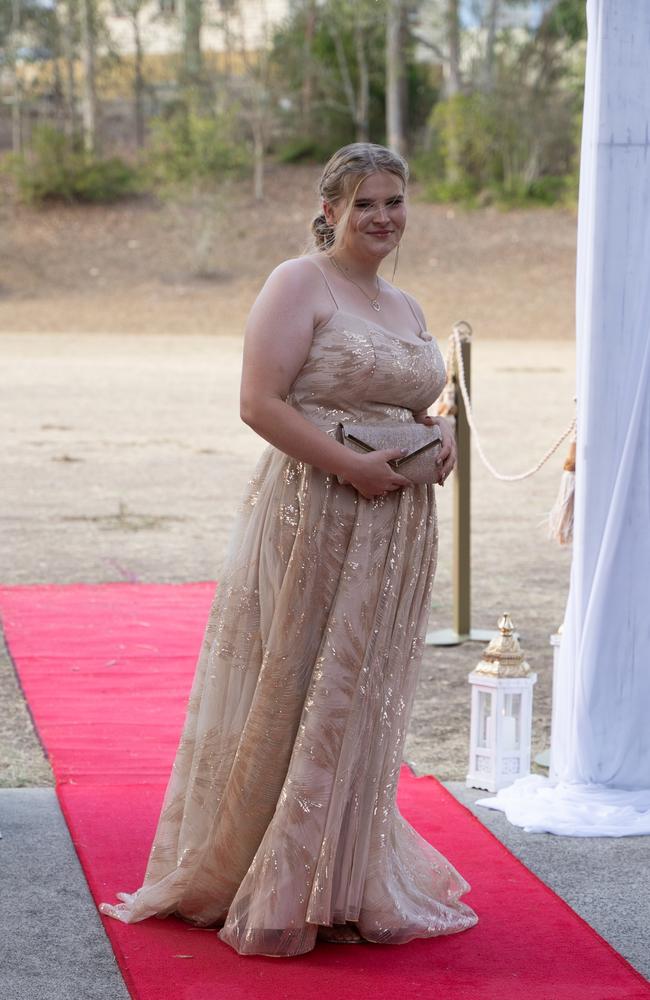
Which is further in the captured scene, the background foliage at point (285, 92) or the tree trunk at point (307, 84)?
the tree trunk at point (307, 84)

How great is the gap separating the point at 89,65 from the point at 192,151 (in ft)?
24.9

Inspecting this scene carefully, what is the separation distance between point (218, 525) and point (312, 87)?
3421 cm

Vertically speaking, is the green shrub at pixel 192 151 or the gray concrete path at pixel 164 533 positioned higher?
the green shrub at pixel 192 151

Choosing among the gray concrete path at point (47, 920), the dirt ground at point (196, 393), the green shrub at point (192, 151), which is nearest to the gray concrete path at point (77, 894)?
the gray concrete path at point (47, 920)

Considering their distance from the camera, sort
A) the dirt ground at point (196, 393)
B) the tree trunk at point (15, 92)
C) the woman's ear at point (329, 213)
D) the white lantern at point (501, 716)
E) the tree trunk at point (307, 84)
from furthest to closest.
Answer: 1. the tree trunk at point (15, 92)
2. the tree trunk at point (307, 84)
3. the dirt ground at point (196, 393)
4. the white lantern at point (501, 716)
5. the woman's ear at point (329, 213)

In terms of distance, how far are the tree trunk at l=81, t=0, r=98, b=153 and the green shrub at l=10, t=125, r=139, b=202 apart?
234cm

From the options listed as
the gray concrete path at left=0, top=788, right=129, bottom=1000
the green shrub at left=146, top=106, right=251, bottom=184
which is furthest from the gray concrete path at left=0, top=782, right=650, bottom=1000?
the green shrub at left=146, top=106, right=251, bottom=184

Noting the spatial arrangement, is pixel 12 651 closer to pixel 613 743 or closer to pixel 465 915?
pixel 613 743

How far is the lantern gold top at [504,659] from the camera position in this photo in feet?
16.5

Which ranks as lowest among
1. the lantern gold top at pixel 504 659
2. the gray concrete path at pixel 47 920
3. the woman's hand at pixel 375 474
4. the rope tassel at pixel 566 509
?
the gray concrete path at pixel 47 920

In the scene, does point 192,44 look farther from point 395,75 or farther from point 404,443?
point 404,443

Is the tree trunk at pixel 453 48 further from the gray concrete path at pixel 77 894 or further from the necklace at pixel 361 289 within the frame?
the necklace at pixel 361 289

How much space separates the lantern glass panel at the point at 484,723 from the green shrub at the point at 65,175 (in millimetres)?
34061

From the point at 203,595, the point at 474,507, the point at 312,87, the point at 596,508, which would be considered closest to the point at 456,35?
the point at 312,87
